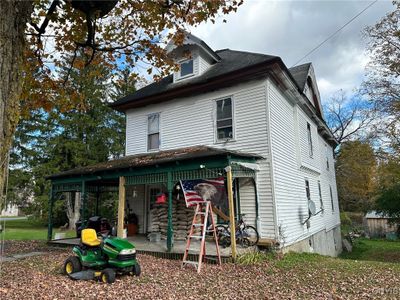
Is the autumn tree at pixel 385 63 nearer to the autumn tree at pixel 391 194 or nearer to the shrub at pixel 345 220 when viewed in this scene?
the autumn tree at pixel 391 194

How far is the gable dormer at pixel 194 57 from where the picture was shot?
39.9 feet

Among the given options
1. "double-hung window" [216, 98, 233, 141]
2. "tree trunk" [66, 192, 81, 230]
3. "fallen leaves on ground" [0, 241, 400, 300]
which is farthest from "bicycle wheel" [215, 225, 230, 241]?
"tree trunk" [66, 192, 81, 230]

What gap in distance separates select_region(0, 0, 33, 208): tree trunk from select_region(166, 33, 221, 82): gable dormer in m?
9.03

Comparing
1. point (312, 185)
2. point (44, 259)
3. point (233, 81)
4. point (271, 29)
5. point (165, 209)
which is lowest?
point (44, 259)

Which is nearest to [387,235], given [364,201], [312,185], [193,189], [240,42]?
[364,201]

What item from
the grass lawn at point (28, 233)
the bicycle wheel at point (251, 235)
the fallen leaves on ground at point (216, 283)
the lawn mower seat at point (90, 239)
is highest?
the lawn mower seat at point (90, 239)

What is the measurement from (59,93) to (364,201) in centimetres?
3434

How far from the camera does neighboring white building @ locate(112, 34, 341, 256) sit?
9.83m

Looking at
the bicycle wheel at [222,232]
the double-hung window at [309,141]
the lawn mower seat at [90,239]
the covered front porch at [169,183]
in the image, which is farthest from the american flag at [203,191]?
the double-hung window at [309,141]

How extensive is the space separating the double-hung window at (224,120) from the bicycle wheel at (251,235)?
3.38 m

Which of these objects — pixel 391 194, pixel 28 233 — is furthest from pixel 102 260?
pixel 391 194

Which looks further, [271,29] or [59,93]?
[271,29]

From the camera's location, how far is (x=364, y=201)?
32.8 metres

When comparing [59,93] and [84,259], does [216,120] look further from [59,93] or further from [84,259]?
[84,259]
